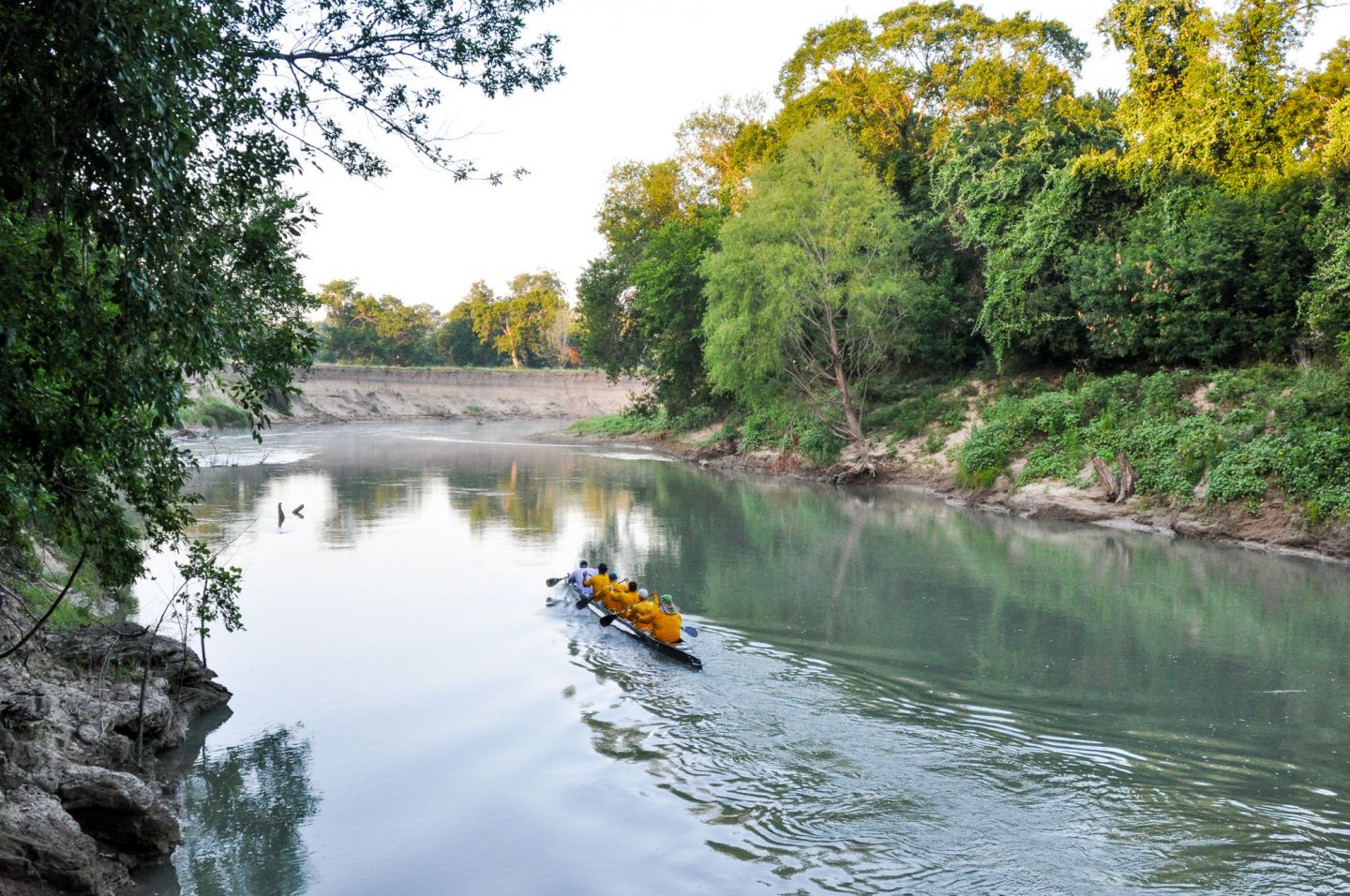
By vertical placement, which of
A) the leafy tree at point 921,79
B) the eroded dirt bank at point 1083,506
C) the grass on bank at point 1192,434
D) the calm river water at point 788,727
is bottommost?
the calm river water at point 788,727

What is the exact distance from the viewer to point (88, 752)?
8.91m

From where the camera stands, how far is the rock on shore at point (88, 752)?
6.95 m

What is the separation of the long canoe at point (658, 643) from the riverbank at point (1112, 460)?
13868mm

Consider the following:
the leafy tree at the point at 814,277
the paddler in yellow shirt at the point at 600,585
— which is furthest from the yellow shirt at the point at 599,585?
the leafy tree at the point at 814,277

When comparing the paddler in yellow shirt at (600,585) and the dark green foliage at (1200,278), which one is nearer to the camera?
the paddler in yellow shirt at (600,585)

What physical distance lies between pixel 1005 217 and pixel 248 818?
29.9 meters

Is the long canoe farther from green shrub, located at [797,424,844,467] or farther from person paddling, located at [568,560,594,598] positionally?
green shrub, located at [797,424,844,467]

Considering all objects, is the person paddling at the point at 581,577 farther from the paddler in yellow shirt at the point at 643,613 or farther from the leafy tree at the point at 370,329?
the leafy tree at the point at 370,329

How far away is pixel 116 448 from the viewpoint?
7.35 metres

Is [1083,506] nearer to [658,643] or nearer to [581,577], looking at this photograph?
[581,577]

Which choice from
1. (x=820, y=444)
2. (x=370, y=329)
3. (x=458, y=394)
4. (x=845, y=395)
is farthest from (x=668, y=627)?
(x=370, y=329)

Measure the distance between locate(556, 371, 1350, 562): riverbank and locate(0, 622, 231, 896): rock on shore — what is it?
20029mm

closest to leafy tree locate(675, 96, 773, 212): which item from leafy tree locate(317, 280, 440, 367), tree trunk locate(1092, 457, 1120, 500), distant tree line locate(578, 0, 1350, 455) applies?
distant tree line locate(578, 0, 1350, 455)

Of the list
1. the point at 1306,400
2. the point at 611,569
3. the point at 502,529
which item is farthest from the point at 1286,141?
the point at 502,529
